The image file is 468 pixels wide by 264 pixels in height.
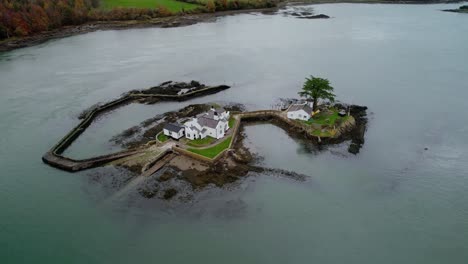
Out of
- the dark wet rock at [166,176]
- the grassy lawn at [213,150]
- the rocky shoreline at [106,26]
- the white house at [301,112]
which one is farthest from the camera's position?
the rocky shoreline at [106,26]

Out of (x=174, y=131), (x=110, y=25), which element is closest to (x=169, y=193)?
(x=174, y=131)

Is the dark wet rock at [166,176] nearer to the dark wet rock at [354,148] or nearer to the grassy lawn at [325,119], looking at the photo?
the grassy lawn at [325,119]

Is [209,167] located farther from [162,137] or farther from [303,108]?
[303,108]

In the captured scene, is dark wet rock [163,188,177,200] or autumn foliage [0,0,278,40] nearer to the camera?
dark wet rock [163,188,177,200]

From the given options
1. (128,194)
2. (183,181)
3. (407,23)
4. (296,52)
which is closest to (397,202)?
(183,181)

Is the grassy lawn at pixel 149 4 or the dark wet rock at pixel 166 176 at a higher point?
the grassy lawn at pixel 149 4

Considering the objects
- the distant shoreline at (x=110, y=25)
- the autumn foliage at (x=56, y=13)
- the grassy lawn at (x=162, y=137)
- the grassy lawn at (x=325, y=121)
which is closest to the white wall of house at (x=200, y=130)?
the grassy lawn at (x=162, y=137)

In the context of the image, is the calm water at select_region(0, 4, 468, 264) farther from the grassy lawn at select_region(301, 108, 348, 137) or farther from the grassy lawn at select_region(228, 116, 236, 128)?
the grassy lawn at select_region(228, 116, 236, 128)

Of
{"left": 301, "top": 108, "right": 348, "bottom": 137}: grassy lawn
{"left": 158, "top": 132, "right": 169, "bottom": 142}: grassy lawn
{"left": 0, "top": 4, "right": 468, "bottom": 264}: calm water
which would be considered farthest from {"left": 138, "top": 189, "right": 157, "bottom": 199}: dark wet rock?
{"left": 301, "top": 108, "right": 348, "bottom": 137}: grassy lawn

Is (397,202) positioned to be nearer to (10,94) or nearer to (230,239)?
(230,239)
